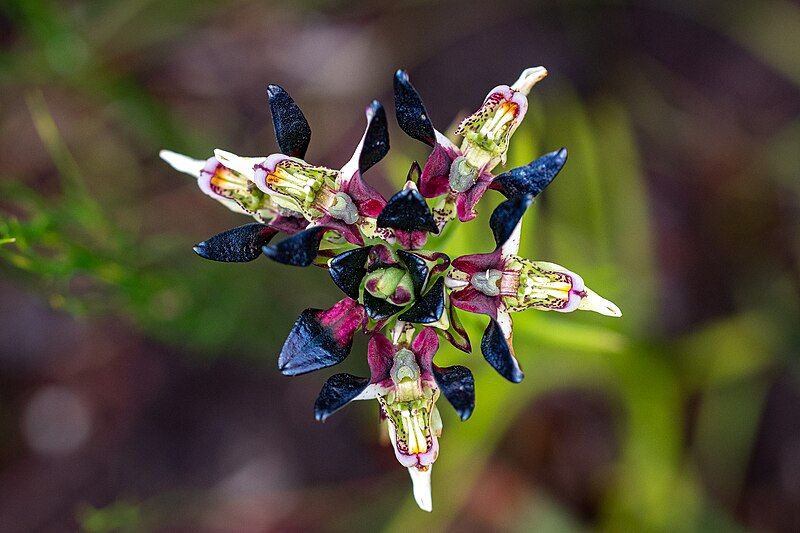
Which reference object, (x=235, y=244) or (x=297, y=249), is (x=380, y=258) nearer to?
(x=297, y=249)

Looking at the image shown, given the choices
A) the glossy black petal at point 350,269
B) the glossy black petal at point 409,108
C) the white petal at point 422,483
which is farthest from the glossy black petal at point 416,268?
the white petal at point 422,483

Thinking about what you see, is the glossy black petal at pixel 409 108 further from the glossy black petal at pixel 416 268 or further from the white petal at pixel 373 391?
the white petal at pixel 373 391

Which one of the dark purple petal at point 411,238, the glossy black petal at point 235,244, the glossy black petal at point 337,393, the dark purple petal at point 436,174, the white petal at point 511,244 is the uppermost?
the dark purple petal at point 436,174

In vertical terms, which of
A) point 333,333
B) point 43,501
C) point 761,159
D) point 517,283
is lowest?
point 43,501

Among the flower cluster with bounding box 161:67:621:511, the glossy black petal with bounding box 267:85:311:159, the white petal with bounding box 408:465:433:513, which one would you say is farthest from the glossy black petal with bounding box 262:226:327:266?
the white petal with bounding box 408:465:433:513

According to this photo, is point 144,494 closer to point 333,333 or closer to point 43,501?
point 43,501

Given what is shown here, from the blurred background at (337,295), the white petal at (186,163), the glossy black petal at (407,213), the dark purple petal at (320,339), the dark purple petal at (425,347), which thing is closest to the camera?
the glossy black petal at (407,213)

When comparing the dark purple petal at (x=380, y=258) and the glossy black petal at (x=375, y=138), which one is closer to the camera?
the glossy black petal at (x=375, y=138)

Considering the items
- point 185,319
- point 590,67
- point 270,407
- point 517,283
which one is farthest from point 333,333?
point 590,67
